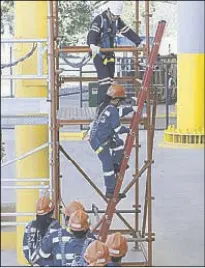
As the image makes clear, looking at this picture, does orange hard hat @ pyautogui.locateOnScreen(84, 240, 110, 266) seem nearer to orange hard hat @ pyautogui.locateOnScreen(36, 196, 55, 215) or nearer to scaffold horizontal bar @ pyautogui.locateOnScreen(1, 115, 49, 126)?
orange hard hat @ pyautogui.locateOnScreen(36, 196, 55, 215)

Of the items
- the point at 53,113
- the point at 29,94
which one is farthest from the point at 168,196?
the point at 53,113

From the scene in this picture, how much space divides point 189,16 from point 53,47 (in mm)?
5506

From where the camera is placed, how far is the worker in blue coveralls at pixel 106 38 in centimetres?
470

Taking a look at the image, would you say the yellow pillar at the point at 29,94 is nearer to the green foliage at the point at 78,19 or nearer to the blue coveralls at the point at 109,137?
the blue coveralls at the point at 109,137

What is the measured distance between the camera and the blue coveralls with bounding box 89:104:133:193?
4.61 metres

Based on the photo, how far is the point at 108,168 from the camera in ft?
15.8

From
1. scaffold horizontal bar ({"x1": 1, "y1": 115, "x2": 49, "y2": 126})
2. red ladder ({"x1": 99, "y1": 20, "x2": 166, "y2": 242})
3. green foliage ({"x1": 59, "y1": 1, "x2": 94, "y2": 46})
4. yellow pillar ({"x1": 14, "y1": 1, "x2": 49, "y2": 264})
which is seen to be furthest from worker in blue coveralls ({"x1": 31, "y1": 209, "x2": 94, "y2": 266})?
green foliage ({"x1": 59, "y1": 1, "x2": 94, "y2": 46})

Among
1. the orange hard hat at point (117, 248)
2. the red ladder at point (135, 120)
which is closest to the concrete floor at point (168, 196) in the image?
the red ladder at point (135, 120)

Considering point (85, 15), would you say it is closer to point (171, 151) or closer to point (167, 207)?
point (171, 151)

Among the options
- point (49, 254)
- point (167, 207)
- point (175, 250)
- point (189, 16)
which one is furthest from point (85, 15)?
point (49, 254)

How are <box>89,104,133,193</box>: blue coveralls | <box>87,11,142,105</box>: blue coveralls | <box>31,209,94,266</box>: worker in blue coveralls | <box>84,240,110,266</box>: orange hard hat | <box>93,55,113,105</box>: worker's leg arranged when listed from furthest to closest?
1. <box>93,55,113,105</box>: worker's leg
2. <box>87,11,142,105</box>: blue coveralls
3. <box>89,104,133,193</box>: blue coveralls
4. <box>31,209,94,266</box>: worker in blue coveralls
5. <box>84,240,110,266</box>: orange hard hat

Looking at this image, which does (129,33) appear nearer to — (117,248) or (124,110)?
(124,110)

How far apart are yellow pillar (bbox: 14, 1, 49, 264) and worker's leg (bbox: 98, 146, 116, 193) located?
0.81 meters

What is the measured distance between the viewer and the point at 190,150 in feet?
31.8
